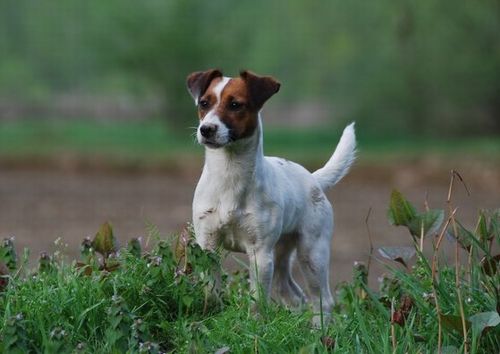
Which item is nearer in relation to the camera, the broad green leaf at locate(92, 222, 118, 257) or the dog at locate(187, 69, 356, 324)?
the dog at locate(187, 69, 356, 324)

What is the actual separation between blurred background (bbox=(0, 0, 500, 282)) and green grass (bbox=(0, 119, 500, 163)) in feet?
0.10

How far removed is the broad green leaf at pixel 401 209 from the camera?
4293 mm

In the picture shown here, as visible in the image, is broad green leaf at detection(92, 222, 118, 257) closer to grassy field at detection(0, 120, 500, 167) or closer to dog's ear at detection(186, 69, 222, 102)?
dog's ear at detection(186, 69, 222, 102)

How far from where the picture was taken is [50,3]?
1753 cm

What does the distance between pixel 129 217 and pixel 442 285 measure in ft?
27.2

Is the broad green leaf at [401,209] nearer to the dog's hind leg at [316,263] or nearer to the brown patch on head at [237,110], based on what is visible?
the dog's hind leg at [316,263]

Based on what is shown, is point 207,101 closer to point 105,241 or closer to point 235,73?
point 105,241

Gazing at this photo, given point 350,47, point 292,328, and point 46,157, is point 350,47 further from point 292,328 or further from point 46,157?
point 292,328

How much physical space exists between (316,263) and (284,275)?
0.29m

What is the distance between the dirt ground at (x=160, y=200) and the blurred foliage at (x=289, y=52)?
1.90m

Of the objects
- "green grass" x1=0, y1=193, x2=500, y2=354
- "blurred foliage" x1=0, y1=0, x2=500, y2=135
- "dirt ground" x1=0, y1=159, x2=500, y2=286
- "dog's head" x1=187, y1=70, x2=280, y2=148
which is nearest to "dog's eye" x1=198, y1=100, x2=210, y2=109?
"dog's head" x1=187, y1=70, x2=280, y2=148

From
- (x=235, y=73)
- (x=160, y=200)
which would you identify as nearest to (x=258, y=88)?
(x=160, y=200)

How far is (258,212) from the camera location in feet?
14.5

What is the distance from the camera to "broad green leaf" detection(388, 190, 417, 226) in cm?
429
